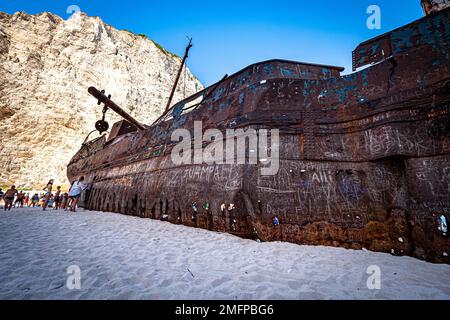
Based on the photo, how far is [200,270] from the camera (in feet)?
8.59

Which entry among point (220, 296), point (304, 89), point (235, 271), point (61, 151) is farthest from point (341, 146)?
point (61, 151)

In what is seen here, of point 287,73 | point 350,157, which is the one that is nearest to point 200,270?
point 350,157

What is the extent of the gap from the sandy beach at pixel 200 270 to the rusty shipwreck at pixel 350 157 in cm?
44

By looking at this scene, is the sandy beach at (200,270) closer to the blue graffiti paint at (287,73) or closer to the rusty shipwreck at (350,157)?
the rusty shipwreck at (350,157)

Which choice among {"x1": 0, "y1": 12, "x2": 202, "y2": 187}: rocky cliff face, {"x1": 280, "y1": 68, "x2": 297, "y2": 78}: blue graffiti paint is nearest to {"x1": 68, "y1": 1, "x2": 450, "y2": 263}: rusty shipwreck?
{"x1": 280, "y1": 68, "x2": 297, "y2": 78}: blue graffiti paint

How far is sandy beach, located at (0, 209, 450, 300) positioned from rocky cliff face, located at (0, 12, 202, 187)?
2312 cm

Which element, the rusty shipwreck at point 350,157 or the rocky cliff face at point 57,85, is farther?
the rocky cliff face at point 57,85

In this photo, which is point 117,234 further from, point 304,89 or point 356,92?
point 356,92

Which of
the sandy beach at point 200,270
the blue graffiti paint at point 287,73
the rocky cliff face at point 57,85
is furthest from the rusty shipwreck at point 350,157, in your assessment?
the rocky cliff face at point 57,85

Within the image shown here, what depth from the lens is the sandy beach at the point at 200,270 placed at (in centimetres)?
205

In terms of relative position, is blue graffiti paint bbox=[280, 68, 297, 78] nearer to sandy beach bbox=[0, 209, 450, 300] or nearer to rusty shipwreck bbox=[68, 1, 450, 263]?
rusty shipwreck bbox=[68, 1, 450, 263]

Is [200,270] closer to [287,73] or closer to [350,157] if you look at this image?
[350,157]

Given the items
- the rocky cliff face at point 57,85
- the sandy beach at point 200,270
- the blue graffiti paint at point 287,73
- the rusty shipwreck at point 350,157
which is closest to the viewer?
the sandy beach at point 200,270

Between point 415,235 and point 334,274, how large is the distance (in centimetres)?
178
